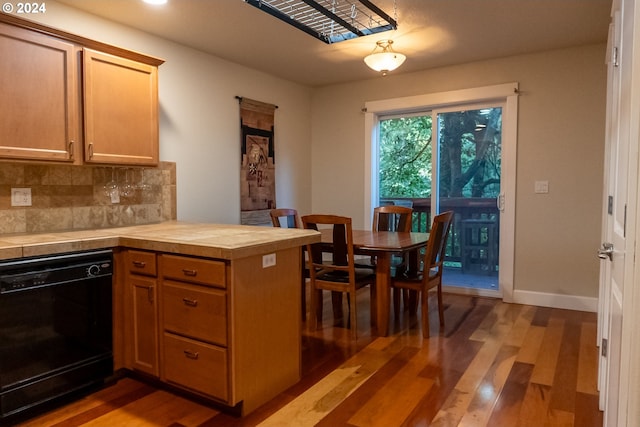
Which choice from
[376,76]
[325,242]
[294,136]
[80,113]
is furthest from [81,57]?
[376,76]

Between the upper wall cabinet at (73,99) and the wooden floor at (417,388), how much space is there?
4.63ft

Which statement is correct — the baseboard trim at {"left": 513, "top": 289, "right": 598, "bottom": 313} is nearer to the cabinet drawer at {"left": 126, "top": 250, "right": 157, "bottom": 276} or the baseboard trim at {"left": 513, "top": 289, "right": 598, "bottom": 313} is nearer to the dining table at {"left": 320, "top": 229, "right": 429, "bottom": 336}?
the dining table at {"left": 320, "top": 229, "right": 429, "bottom": 336}

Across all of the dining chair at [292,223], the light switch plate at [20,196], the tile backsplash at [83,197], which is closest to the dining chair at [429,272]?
the dining chair at [292,223]

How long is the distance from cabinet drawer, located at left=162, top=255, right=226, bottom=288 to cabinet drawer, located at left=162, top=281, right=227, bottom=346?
0.04m

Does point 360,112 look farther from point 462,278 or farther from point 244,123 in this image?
point 462,278

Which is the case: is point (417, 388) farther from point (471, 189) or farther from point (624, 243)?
point (471, 189)

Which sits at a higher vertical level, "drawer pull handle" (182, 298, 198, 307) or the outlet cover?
the outlet cover

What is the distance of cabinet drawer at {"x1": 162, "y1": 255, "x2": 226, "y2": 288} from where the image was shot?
1943 millimetres

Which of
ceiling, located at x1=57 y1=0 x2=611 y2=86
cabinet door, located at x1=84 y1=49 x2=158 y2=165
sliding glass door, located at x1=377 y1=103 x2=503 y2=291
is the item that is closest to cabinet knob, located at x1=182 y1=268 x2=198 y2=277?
cabinet door, located at x1=84 y1=49 x2=158 y2=165

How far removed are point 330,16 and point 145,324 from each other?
6.92 feet

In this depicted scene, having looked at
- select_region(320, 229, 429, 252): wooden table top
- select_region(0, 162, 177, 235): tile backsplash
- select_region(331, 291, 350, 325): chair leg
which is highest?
select_region(0, 162, 177, 235): tile backsplash

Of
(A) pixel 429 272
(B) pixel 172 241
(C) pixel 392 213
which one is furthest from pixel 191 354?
(C) pixel 392 213

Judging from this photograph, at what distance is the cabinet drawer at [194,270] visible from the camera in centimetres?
194

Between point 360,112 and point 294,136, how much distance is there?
0.82 meters
